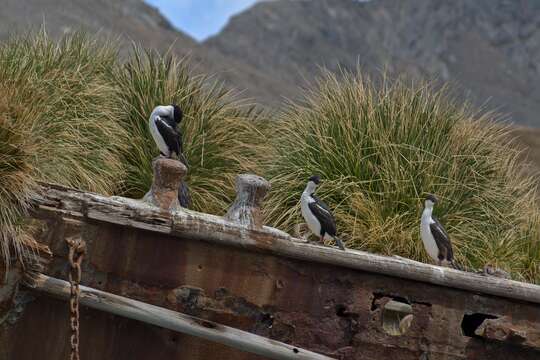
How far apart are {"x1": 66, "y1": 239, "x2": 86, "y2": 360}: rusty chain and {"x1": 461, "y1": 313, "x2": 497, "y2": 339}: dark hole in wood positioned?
2507 millimetres

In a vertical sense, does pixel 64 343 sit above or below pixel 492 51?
below

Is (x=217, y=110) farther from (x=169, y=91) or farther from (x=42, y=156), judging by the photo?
(x=42, y=156)

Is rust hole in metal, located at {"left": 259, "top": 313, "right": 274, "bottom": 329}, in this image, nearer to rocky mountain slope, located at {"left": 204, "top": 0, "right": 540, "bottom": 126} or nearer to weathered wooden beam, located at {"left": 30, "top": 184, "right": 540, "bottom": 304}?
weathered wooden beam, located at {"left": 30, "top": 184, "right": 540, "bottom": 304}

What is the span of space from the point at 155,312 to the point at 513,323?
93.2 inches

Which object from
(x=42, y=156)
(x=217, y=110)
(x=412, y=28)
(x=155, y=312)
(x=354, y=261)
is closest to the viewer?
(x=155, y=312)

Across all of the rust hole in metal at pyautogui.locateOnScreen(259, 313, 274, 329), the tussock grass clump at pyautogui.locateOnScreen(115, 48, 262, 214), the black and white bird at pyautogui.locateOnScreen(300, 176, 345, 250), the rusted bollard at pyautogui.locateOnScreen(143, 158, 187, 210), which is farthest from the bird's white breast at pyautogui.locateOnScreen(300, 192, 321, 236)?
the tussock grass clump at pyautogui.locateOnScreen(115, 48, 262, 214)

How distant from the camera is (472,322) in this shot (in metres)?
6.27

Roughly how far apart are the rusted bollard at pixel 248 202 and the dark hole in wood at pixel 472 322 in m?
1.56

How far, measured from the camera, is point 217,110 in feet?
31.0

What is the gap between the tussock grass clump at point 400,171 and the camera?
768cm

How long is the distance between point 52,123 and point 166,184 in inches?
77.2

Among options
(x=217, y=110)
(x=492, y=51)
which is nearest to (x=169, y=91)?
(x=217, y=110)

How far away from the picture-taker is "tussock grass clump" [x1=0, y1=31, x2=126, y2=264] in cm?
541

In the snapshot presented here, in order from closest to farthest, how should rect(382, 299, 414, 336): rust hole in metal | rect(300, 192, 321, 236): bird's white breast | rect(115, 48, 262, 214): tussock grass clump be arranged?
rect(300, 192, 321, 236): bird's white breast < rect(382, 299, 414, 336): rust hole in metal < rect(115, 48, 262, 214): tussock grass clump
